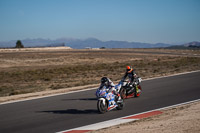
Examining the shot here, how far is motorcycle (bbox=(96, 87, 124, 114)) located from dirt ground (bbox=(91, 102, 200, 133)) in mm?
1836

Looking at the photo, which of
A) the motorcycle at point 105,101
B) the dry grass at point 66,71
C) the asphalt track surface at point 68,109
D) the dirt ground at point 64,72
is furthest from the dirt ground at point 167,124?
the dry grass at point 66,71

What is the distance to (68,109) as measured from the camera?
12.7 meters

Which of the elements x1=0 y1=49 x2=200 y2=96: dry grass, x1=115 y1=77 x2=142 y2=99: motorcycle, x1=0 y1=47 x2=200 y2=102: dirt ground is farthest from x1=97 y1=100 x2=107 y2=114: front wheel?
x1=0 y1=49 x2=200 y2=96: dry grass

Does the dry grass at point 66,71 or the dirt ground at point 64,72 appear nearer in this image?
the dirt ground at point 64,72

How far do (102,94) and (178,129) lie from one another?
3674 mm

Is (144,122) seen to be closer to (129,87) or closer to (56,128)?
(56,128)

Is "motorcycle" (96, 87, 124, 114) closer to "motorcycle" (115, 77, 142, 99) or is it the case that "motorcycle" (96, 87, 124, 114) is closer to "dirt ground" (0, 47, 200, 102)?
"motorcycle" (115, 77, 142, 99)

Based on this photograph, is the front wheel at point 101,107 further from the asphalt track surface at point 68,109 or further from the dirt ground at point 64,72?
the dirt ground at point 64,72

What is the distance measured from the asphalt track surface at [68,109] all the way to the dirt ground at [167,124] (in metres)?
1.38

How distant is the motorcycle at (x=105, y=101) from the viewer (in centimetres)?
1138

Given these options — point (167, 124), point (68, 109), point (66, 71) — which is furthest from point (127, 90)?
point (66, 71)

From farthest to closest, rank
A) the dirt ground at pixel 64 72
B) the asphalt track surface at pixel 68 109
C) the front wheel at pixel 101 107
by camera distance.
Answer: the dirt ground at pixel 64 72 → the front wheel at pixel 101 107 → the asphalt track surface at pixel 68 109

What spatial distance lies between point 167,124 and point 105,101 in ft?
10.3

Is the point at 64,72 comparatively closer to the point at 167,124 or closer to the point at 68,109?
the point at 68,109
